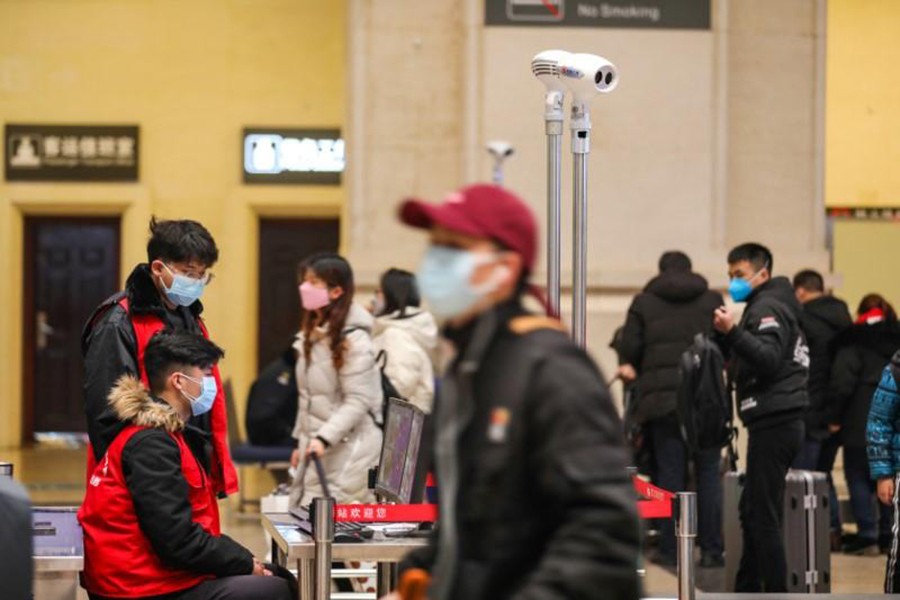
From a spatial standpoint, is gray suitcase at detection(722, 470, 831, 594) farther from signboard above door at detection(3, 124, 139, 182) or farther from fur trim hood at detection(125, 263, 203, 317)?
signboard above door at detection(3, 124, 139, 182)

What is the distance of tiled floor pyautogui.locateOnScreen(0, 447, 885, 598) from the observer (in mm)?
9172

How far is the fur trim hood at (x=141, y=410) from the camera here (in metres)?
5.27

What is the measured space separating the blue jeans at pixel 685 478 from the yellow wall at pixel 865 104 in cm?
751

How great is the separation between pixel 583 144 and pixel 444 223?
3625 mm

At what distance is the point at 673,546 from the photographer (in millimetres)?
9922

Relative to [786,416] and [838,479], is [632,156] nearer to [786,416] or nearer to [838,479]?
[838,479]

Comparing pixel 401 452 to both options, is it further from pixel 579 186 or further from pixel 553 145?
pixel 553 145

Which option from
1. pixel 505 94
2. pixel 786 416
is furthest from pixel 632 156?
pixel 786 416

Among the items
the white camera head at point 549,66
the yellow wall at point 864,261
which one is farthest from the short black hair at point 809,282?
the white camera head at point 549,66

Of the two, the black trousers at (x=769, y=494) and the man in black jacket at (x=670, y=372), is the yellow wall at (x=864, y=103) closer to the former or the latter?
the man in black jacket at (x=670, y=372)

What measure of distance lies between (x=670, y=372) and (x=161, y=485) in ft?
17.0

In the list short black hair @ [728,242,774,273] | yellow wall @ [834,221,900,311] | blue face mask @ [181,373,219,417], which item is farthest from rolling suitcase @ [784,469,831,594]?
yellow wall @ [834,221,900,311]

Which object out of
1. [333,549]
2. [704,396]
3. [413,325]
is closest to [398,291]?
[413,325]

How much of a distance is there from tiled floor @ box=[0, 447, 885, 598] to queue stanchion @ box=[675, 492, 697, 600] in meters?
1.38
